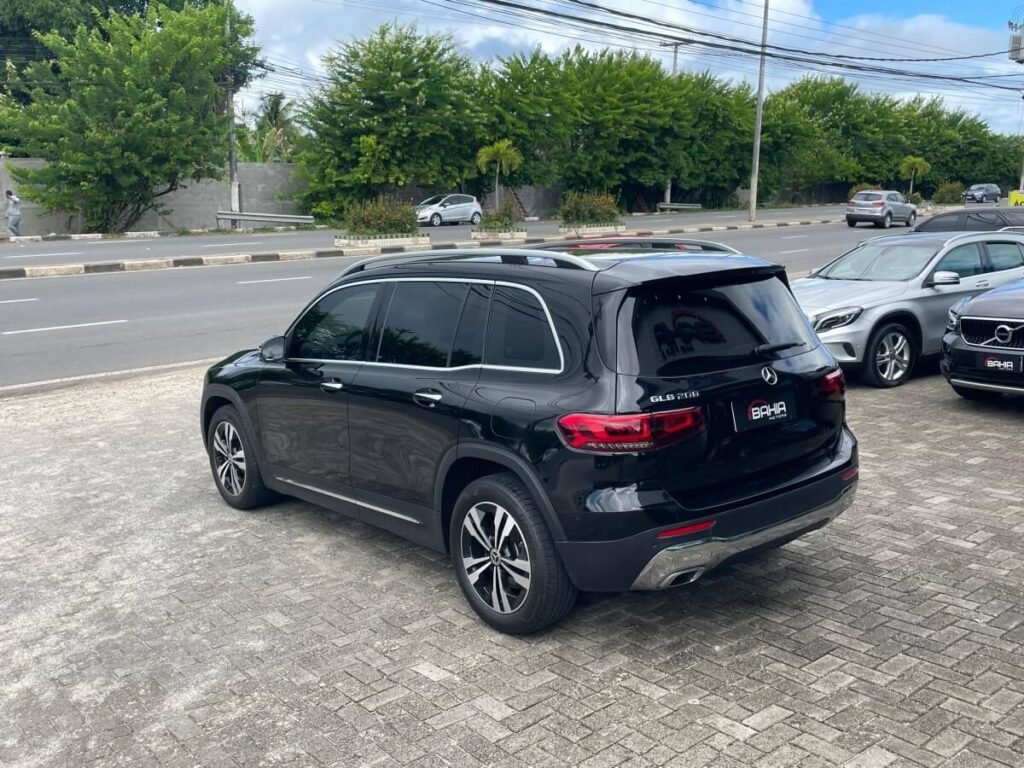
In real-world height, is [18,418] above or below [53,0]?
below

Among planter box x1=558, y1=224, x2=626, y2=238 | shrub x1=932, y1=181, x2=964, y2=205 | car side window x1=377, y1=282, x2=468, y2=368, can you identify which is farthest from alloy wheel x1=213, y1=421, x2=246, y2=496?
shrub x1=932, y1=181, x2=964, y2=205

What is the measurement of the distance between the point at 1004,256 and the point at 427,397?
340 inches

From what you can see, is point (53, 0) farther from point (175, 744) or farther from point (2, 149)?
point (175, 744)

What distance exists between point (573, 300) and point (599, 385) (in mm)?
426

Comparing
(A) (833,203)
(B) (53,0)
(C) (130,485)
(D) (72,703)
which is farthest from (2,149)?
(A) (833,203)

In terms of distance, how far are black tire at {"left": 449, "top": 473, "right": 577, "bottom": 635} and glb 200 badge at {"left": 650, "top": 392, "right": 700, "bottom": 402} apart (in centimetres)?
69

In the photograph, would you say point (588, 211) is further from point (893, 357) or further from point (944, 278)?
point (893, 357)

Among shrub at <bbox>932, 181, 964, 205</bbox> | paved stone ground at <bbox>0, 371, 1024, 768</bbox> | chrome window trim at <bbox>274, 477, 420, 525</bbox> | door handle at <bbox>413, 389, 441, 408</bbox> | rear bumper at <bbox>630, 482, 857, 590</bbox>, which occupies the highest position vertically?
shrub at <bbox>932, 181, 964, 205</bbox>

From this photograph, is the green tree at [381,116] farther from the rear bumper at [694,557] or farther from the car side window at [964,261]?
the rear bumper at [694,557]

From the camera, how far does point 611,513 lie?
3.89m

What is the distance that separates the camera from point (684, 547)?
3953mm

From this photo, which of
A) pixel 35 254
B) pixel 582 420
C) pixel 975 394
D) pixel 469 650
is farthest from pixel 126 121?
pixel 582 420

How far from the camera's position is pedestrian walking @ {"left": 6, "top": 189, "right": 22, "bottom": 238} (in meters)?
32.6

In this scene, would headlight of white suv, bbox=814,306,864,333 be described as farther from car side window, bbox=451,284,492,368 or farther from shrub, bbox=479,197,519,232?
shrub, bbox=479,197,519,232
